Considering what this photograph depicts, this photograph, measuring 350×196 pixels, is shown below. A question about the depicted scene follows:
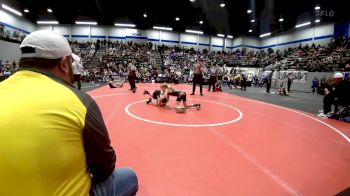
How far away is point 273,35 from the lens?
3575 cm

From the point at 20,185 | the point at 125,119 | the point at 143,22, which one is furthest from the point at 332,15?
the point at 20,185

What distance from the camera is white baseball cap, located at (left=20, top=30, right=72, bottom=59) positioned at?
117 centimetres

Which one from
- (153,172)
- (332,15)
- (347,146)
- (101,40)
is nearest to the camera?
(153,172)

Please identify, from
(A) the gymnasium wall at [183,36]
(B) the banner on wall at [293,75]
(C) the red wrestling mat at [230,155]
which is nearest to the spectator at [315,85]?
(B) the banner on wall at [293,75]

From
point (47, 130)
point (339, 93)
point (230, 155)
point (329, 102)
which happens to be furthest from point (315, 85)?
point (47, 130)

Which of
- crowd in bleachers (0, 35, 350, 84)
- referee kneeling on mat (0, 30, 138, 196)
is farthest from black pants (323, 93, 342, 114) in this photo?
crowd in bleachers (0, 35, 350, 84)

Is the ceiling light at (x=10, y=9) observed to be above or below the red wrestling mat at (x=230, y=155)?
above

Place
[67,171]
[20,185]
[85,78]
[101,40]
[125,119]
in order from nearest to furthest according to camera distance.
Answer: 1. [20,185]
2. [67,171]
3. [125,119]
4. [85,78]
5. [101,40]

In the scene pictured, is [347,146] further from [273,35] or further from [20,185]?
[273,35]

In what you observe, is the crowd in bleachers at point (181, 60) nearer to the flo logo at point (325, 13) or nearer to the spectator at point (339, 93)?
the flo logo at point (325, 13)

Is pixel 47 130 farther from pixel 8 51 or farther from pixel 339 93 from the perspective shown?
pixel 8 51

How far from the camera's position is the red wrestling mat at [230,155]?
2506 mm

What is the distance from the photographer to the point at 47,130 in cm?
98

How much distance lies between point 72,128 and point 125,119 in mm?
4358
